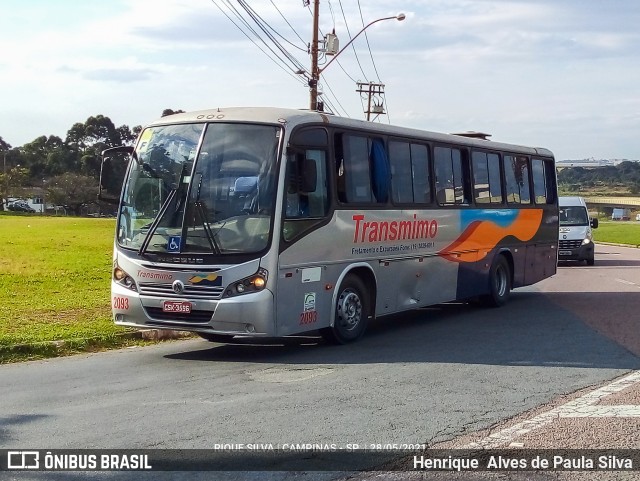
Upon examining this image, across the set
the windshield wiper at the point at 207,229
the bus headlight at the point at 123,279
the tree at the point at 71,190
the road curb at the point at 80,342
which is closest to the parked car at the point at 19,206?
the tree at the point at 71,190

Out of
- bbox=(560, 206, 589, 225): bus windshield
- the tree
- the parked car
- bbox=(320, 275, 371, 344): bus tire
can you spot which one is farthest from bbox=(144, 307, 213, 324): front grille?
the parked car

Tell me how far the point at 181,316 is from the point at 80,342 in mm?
2102

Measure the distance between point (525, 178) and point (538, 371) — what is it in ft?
31.2

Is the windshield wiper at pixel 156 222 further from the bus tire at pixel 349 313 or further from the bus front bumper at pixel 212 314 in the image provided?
the bus tire at pixel 349 313

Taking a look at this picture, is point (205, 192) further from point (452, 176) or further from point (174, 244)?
point (452, 176)

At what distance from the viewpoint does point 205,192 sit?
11.0 meters

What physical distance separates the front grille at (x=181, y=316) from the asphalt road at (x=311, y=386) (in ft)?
1.67

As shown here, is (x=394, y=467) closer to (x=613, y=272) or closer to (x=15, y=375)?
(x=15, y=375)

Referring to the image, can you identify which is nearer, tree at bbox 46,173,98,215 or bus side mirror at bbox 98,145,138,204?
bus side mirror at bbox 98,145,138,204

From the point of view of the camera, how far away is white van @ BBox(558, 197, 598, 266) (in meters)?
29.4

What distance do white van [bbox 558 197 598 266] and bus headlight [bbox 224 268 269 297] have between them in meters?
20.2

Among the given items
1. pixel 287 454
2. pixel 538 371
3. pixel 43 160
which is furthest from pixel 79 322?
pixel 43 160

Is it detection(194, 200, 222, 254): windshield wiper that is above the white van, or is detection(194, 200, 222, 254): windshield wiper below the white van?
above

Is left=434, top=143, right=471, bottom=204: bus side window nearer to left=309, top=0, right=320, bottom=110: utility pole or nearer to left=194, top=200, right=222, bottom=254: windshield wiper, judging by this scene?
left=194, top=200, right=222, bottom=254: windshield wiper
